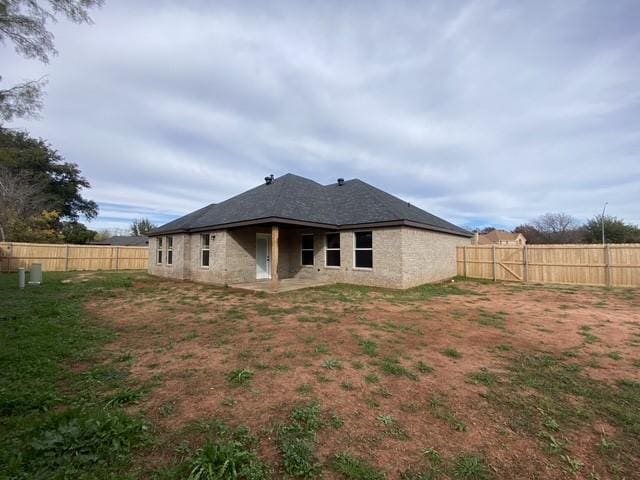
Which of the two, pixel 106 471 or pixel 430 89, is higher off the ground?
pixel 430 89

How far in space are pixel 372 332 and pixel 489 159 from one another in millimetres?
Result: 15527

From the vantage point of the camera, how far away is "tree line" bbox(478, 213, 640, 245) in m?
27.3

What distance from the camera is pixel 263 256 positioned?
1404cm

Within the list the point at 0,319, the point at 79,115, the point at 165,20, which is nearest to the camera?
the point at 0,319

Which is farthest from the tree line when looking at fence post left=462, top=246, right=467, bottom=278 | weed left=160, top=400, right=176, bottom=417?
weed left=160, top=400, right=176, bottom=417

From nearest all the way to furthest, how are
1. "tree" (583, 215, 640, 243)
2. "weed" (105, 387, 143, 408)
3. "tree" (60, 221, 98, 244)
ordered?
"weed" (105, 387, 143, 408) < "tree" (583, 215, 640, 243) < "tree" (60, 221, 98, 244)

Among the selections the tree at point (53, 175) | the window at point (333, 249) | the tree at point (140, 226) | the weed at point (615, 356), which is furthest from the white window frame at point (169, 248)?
the tree at point (140, 226)

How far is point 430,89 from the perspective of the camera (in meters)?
11.0

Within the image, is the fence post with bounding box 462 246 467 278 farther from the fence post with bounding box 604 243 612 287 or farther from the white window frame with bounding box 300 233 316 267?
the white window frame with bounding box 300 233 316 267

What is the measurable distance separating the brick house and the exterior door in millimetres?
49

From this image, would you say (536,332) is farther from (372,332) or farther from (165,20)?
(165,20)

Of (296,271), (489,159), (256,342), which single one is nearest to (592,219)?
(489,159)

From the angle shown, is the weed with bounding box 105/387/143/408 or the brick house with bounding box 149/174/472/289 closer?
the weed with bounding box 105/387/143/408

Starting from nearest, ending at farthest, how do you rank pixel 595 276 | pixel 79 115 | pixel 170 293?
1. pixel 170 293
2. pixel 79 115
3. pixel 595 276
